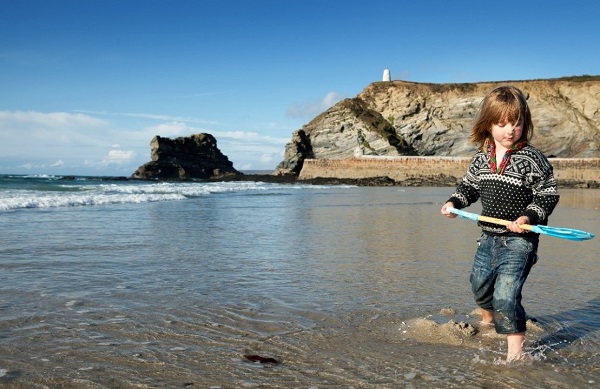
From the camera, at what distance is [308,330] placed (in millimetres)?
3393

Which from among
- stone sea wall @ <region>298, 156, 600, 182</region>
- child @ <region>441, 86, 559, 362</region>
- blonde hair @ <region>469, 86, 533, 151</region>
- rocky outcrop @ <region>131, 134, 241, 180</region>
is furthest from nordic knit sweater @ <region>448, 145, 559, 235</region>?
rocky outcrop @ <region>131, 134, 241, 180</region>

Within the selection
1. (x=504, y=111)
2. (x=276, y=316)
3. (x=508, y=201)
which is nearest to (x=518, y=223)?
(x=508, y=201)

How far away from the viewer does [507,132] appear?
3.13 m

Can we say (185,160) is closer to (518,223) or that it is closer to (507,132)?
(507,132)

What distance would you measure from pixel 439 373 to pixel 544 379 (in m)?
0.52

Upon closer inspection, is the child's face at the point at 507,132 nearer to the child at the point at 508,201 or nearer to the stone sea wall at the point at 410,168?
the child at the point at 508,201

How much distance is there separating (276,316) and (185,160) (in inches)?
2870

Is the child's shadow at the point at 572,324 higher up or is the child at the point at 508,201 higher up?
the child at the point at 508,201

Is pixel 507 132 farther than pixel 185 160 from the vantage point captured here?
No

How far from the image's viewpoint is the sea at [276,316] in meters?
2.64

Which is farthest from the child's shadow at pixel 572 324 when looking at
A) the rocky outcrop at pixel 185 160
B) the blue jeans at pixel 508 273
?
the rocky outcrop at pixel 185 160

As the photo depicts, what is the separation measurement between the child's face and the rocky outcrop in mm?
67442

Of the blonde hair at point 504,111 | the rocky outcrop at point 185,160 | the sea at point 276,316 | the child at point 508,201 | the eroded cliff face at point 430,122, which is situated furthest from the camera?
the rocky outcrop at point 185,160

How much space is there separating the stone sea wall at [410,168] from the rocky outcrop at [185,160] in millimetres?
16940
